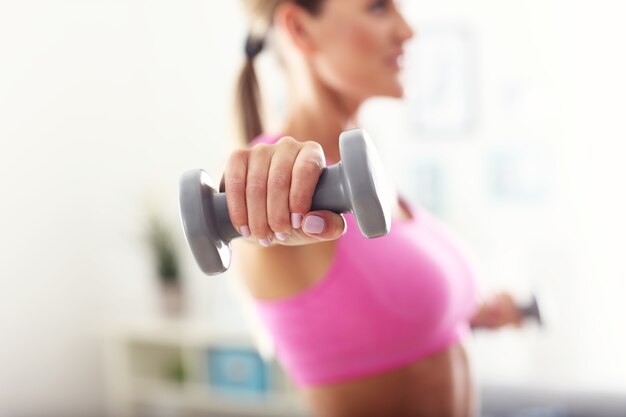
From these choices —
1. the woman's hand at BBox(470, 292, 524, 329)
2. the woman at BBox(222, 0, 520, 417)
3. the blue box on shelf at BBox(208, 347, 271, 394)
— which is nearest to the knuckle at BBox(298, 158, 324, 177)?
the woman at BBox(222, 0, 520, 417)

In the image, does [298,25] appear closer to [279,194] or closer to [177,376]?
[279,194]

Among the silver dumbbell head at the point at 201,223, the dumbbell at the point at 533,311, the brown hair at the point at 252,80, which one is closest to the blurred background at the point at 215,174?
the dumbbell at the point at 533,311

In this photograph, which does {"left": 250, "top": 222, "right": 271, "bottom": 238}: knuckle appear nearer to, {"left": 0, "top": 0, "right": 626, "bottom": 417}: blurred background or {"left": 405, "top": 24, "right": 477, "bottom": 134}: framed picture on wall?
{"left": 0, "top": 0, "right": 626, "bottom": 417}: blurred background

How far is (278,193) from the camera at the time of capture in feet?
1.30

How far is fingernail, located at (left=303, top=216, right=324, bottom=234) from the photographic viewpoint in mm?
396

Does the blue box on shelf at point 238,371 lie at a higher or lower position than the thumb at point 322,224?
lower

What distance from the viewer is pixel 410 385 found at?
77 cm

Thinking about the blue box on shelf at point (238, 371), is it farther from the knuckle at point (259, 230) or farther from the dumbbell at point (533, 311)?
the knuckle at point (259, 230)

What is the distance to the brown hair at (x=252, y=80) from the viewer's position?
33.1 inches

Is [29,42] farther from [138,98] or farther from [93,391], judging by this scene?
[93,391]

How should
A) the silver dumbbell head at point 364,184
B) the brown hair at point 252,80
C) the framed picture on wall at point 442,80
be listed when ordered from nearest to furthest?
the silver dumbbell head at point 364,184, the brown hair at point 252,80, the framed picture on wall at point 442,80

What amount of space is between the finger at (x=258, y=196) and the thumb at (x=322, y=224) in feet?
0.08

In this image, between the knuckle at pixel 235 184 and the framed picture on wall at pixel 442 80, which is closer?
the knuckle at pixel 235 184

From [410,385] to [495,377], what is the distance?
5.18ft
